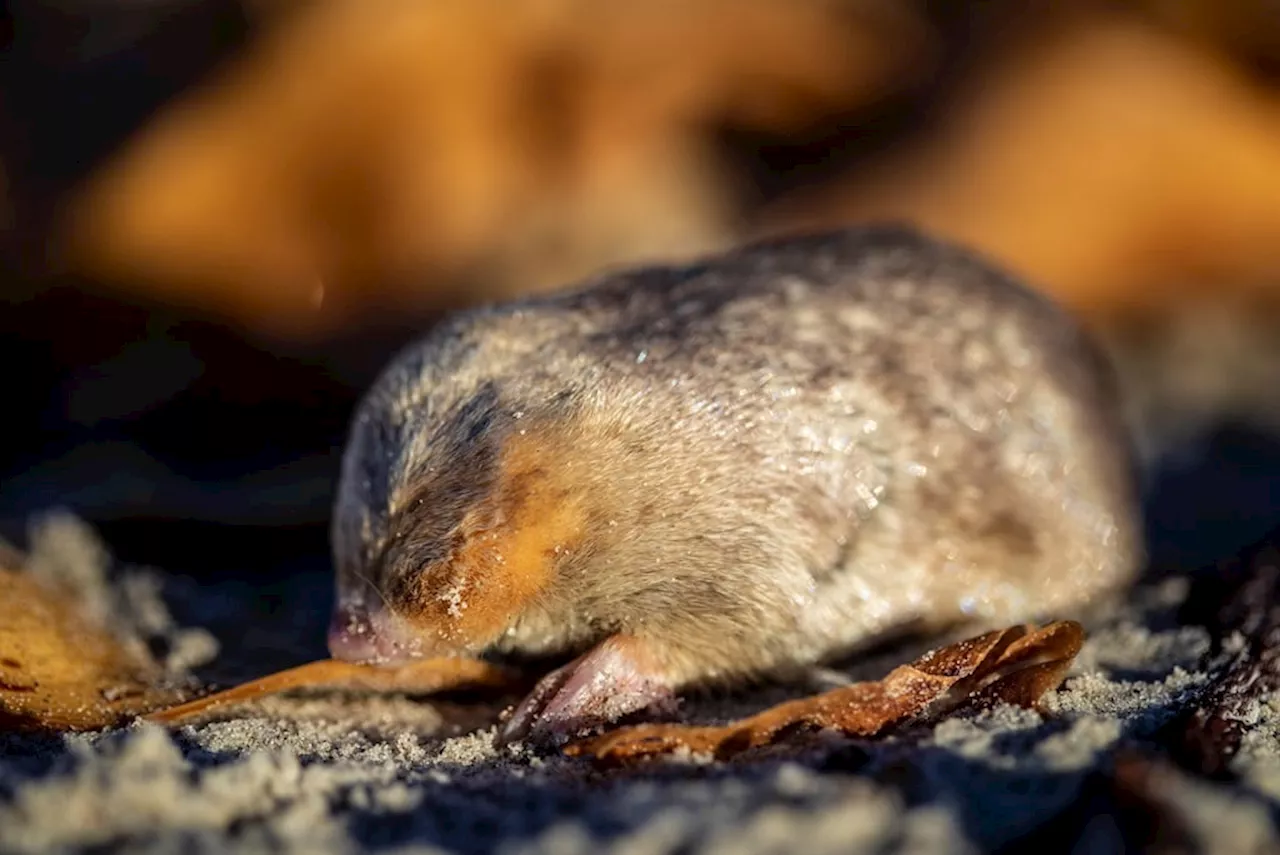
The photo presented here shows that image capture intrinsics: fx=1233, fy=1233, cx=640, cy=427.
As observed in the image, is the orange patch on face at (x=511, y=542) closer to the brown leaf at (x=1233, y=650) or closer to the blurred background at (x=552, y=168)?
the brown leaf at (x=1233, y=650)

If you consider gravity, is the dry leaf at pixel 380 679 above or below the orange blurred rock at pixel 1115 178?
below

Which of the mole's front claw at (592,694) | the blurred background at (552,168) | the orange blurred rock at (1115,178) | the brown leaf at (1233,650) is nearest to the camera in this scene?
the brown leaf at (1233,650)

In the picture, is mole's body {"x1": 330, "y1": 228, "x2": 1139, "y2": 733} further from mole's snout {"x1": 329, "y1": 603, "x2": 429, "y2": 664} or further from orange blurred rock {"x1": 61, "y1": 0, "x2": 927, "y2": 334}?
orange blurred rock {"x1": 61, "y1": 0, "x2": 927, "y2": 334}

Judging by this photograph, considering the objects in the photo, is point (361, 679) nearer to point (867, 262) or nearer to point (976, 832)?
point (976, 832)

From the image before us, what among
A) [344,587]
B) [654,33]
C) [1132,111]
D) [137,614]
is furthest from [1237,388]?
[137,614]

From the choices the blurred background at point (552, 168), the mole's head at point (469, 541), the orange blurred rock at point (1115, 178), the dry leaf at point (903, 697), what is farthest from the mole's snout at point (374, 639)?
the orange blurred rock at point (1115, 178)

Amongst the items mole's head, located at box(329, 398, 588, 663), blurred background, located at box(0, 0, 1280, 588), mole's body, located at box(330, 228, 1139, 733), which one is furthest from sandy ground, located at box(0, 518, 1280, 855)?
blurred background, located at box(0, 0, 1280, 588)
